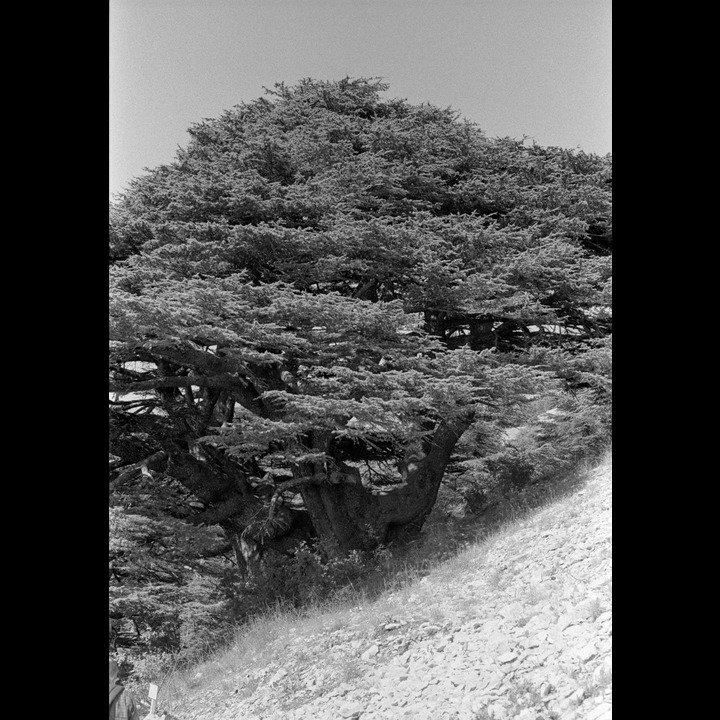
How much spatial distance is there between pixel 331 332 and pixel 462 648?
217cm

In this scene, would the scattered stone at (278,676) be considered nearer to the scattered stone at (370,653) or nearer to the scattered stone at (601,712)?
the scattered stone at (370,653)

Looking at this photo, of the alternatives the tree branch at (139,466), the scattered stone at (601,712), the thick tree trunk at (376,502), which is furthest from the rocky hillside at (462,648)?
the tree branch at (139,466)

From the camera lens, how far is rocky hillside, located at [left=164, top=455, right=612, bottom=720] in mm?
2535

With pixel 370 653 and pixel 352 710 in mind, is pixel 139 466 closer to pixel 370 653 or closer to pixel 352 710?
pixel 370 653

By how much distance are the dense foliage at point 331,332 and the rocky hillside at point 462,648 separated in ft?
2.80

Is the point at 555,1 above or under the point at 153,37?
above

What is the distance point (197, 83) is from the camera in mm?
3664

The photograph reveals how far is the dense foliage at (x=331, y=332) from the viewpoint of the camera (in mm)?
4109

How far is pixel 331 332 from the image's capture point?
4.29m
